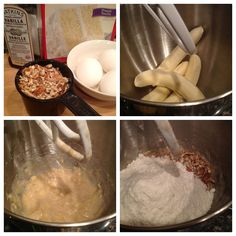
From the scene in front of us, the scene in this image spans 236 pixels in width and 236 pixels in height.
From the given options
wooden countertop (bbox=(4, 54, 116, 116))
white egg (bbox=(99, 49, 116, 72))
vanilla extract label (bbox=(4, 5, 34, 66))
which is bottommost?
wooden countertop (bbox=(4, 54, 116, 116))

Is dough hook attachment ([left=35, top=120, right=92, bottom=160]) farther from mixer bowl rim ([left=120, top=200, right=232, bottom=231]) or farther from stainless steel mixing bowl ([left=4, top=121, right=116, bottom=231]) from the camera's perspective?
mixer bowl rim ([left=120, top=200, right=232, bottom=231])

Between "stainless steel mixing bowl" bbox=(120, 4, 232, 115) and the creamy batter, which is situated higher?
"stainless steel mixing bowl" bbox=(120, 4, 232, 115)

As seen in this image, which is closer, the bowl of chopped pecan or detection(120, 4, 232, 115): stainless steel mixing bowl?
the bowl of chopped pecan

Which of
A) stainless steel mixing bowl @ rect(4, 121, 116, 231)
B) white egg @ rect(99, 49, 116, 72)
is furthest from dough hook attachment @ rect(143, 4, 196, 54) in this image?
stainless steel mixing bowl @ rect(4, 121, 116, 231)

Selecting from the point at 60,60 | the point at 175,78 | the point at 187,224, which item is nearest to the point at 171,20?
the point at 175,78

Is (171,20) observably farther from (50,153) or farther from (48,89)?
(50,153)

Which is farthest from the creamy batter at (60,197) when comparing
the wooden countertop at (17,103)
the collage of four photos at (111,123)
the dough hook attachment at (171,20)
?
the dough hook attachment at (171,20)

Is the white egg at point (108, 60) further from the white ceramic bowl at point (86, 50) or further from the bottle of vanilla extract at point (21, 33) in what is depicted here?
the bottle of vanilla extract at point (21, 33)
